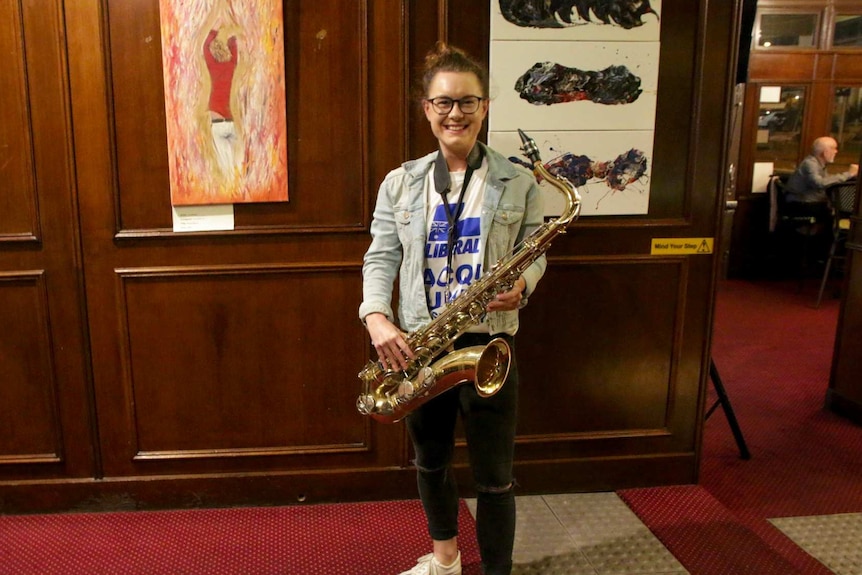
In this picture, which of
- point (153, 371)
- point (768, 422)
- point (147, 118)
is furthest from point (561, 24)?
point (768, 422)

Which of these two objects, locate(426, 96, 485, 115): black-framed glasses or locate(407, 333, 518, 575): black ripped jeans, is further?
locate(407, 333, 518, 575): black ripped jeans

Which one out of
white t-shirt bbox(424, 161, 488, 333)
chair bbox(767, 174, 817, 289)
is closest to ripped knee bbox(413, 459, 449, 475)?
white t-shirt bbox(424, 161, 488, 333)

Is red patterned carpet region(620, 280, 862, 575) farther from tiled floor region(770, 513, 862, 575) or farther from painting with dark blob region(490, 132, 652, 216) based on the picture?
painting with dark blob region(490, 132, 652, 216)

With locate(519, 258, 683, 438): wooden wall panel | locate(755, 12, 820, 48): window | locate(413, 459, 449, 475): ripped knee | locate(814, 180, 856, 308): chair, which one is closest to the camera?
locate(413, 459, 449, 475): ripped knee

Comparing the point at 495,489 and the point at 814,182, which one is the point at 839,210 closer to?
the point at 814,182

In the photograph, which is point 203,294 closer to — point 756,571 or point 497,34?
point 497,34

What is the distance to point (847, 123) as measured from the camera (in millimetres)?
7684

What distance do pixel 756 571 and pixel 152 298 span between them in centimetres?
239

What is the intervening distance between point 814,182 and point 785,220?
1.55 feet

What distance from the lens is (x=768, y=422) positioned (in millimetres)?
3854

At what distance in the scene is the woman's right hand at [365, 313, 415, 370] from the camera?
196 centimetres

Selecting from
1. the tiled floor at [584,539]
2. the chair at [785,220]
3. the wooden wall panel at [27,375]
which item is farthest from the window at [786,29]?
the wooden wall panel at [27,375]

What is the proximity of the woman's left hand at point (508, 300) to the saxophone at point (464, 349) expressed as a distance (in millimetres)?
30

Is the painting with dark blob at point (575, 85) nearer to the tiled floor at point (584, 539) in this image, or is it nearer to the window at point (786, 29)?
the tiled floor at point (584, 539)
